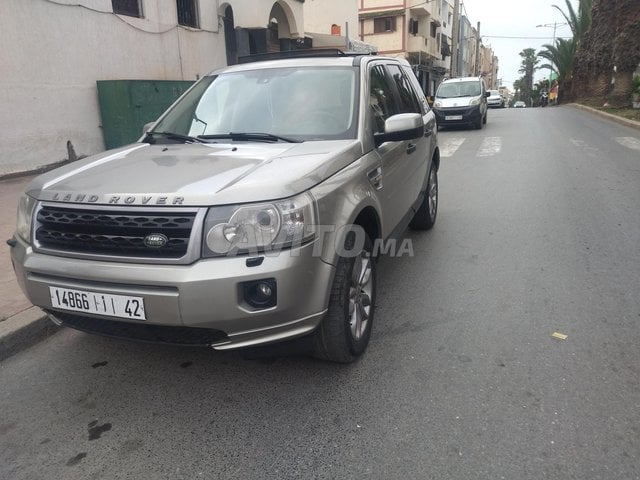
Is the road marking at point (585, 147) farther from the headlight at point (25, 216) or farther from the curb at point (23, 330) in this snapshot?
the headlight at point (25, 216)

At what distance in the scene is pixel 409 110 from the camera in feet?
16.1

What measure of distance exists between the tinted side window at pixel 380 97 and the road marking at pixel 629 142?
9.83m

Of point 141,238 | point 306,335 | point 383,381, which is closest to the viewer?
point 141,238

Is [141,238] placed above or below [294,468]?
above

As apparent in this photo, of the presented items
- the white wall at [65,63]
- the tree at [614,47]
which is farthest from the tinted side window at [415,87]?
the tree at [614,47]

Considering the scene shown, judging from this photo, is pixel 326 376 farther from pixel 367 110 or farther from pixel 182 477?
pixel 367 110

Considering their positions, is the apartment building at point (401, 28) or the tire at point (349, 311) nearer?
the tire at point (349, 311)

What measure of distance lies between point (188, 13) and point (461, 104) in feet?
28.8

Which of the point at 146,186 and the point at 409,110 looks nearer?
the point at 146,186

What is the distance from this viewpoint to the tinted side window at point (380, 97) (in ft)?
12.5

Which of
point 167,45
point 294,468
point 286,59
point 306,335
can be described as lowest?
point 294,468

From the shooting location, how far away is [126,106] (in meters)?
9.88

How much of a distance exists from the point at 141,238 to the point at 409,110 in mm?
3186

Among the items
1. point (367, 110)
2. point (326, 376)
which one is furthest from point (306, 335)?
point (367, 110)
